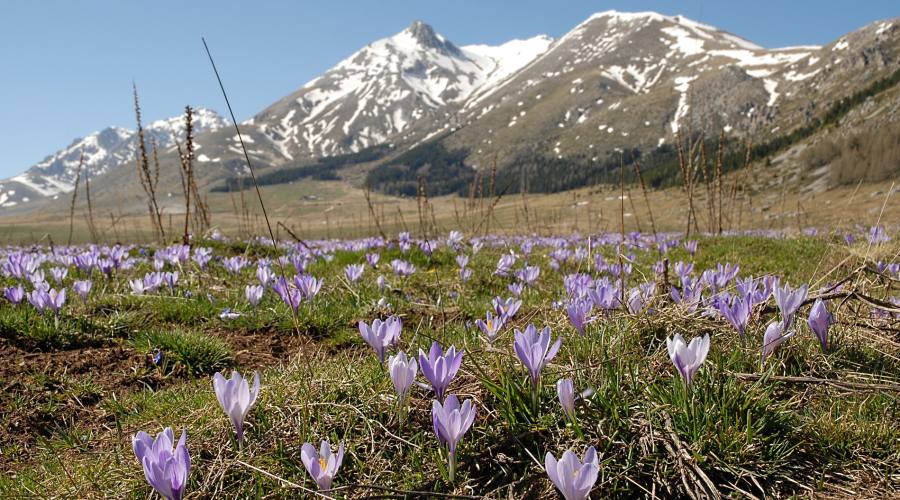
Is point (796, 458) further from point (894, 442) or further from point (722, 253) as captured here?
point (722, 253)

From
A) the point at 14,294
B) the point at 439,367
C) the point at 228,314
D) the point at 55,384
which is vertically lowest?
the point at 55,384

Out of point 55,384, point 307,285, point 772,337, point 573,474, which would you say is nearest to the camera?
point 573,474

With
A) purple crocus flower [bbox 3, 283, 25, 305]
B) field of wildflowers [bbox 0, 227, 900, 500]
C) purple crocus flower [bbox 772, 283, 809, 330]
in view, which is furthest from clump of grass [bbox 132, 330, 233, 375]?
purple crocus flower [bbox 772, 283, 809, 330]

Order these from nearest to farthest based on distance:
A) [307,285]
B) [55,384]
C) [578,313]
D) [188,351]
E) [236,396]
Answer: [236,396] → [578,313] → [55,384] → [188,351] → [307,285]

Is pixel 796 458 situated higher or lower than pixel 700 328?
lower

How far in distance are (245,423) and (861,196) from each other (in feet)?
248

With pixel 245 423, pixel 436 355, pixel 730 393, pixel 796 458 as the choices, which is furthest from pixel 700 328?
pixel 245 423

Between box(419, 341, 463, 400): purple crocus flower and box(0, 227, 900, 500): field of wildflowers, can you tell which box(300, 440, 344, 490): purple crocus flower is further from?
box(419, 341, 463, 400): purple crocus flower

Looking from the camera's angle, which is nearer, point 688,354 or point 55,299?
point 688,354

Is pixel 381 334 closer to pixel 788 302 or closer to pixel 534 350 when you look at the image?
pixel 534 350

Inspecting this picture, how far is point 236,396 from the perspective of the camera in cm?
190

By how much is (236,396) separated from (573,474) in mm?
1207

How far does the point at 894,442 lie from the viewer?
6.26ft

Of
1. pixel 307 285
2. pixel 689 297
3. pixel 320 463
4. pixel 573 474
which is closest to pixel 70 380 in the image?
pixel 307 285
